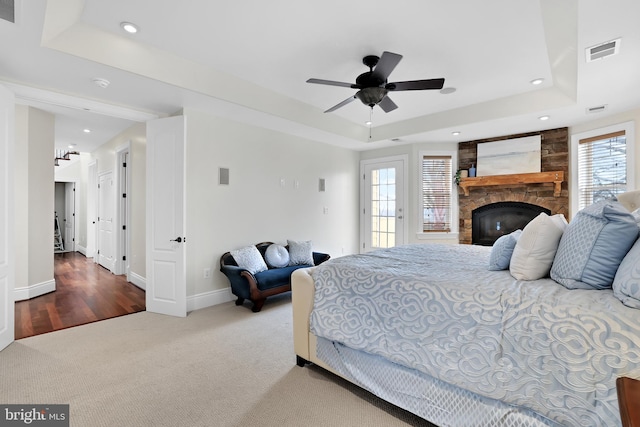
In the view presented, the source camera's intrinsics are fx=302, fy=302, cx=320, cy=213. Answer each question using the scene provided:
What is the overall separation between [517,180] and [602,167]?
1.00 metres

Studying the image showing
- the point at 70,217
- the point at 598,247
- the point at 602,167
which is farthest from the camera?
the point at 70,217

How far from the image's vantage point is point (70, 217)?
8.75 metres

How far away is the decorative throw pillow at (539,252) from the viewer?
1701 mm

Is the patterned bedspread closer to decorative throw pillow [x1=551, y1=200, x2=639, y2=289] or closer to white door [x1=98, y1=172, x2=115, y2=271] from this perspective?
decorative throw pillow [x1=551, y1=200, x2=639, y2=289]

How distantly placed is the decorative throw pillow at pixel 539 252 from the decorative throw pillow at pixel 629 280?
337mm

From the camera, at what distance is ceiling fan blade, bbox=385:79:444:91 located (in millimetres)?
2586

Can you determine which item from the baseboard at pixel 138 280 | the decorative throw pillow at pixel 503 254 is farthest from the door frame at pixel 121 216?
the decorative throw pillow at pixel 503 254

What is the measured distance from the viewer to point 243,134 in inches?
171

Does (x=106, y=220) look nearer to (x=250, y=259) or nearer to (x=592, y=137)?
(x=250, y=259)

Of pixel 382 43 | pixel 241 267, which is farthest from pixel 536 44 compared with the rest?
pixel 241 267

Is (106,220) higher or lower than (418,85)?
lower

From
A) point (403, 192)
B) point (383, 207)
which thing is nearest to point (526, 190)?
point (403, 192)

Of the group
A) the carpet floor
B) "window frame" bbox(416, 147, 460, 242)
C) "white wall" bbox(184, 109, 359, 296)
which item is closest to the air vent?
"window frame" bbox(416, 147, 460, 242)

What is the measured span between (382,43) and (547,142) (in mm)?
3583
